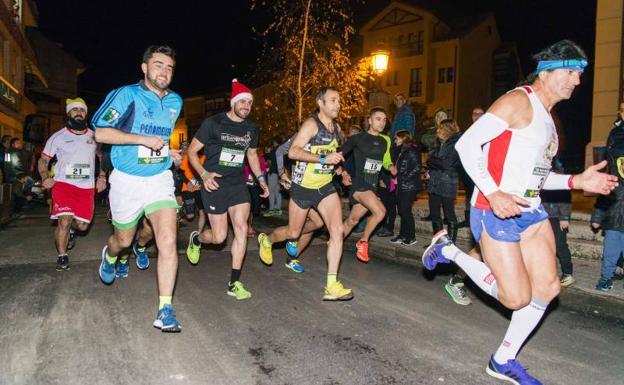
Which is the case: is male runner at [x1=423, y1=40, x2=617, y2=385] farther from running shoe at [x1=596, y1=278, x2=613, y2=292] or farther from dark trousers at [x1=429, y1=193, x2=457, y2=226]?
dark trousers at [x1=429, y1=193, x2=457, y2=226]

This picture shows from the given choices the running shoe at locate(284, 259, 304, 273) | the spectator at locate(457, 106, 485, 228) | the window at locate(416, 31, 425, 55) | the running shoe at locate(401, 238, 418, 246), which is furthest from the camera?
the window at locate(416, 31, 425, 55)

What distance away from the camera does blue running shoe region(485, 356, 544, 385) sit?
3252 millimetres

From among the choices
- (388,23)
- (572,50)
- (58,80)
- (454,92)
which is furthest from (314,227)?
(58,80)

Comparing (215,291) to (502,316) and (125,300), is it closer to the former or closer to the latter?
(125,300)

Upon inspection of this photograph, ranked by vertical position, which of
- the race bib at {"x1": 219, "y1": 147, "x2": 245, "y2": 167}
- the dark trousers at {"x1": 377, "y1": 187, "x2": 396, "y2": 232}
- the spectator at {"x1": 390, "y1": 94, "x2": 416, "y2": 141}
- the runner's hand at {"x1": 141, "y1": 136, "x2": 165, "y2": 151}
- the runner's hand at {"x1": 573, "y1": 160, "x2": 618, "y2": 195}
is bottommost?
the dark trousers at {"x1": 377, "y1": 187, "x2": 396, "y2": 232}

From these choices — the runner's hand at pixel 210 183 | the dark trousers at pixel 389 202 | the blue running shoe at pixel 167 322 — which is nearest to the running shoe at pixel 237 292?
the runner's hand at pixel 210 183

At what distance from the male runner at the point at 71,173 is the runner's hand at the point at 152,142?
2779mm

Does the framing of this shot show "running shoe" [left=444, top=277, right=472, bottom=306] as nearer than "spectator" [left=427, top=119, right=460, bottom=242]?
Yes

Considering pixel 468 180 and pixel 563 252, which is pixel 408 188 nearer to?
pixel 468 180

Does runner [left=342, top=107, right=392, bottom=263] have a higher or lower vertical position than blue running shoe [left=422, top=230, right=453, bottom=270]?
higher

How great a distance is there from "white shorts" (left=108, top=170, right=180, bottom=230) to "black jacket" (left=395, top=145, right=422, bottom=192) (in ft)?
16.8

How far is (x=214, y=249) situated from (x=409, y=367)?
5.15 metres

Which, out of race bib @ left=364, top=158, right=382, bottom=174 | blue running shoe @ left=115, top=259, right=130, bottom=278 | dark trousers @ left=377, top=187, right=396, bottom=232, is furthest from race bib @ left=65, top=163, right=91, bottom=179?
dark trousers @ left=377, top=187, right=396, bottom=232

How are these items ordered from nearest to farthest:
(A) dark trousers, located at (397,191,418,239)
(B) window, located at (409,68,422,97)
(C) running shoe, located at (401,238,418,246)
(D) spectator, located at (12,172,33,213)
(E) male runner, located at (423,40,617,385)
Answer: (E) male runner, located at (423,40,617,385) → (C) running shoe, located at (401,238,418,246) → (A) dark trousers, located at (397,191,418,239) → (D) spectator, located at (12,172,33,213) → (B) window, located at (409,68,422,97)
